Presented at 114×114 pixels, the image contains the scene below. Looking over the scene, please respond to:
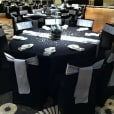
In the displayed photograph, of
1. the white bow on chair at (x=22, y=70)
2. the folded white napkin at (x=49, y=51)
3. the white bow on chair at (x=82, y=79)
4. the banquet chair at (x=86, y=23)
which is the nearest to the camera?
the white bow on chair at (x=82, y=79)

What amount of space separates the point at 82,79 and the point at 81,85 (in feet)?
0.27

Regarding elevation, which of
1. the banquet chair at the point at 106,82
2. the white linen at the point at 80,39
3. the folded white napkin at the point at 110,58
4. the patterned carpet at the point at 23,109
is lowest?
the patterned carpet at the point at 23,109

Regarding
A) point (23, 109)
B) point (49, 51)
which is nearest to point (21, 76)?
point (49, 51)

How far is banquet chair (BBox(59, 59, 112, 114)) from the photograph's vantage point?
2.01 meters

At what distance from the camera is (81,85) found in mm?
2098

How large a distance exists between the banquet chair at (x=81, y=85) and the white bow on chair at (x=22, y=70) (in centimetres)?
39

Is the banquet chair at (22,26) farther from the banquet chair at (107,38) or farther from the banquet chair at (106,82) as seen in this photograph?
the banquet chair at (106,82)

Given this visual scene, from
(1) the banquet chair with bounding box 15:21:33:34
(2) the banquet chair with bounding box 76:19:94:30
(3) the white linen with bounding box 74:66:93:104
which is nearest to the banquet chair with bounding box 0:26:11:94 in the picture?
(3) the white linen with bounding box 74:66:93:104

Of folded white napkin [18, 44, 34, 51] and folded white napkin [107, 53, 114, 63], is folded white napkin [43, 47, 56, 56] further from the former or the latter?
folded white napkin [107, 53, 114, 63]

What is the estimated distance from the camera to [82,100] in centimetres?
221

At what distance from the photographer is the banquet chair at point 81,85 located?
2.01 m

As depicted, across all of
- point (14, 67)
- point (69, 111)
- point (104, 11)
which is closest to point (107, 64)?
point (69, 111)

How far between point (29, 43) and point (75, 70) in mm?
1179

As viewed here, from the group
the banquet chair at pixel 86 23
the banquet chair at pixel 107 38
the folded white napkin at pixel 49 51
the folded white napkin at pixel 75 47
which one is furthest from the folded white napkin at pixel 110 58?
the banquet chair at pixel 86 23
